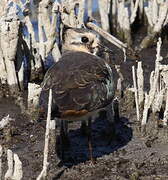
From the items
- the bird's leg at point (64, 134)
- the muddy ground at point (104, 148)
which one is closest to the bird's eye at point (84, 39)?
the muddy ground at point (104, 148)

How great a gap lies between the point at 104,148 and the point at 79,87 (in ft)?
3.64

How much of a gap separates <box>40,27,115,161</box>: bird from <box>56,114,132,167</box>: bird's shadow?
9.1 inches

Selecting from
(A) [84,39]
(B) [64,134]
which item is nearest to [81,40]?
(A) [84,39]

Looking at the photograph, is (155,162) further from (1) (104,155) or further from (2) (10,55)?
(2) (10,55)

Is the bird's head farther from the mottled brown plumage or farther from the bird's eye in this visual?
the mottled brown plumage

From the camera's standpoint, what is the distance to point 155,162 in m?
6.20

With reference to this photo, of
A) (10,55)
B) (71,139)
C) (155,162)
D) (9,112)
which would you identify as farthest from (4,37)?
(155,162)

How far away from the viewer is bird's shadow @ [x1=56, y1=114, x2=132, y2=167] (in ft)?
21.1

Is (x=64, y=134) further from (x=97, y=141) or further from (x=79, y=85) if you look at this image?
(x=79, y=85)

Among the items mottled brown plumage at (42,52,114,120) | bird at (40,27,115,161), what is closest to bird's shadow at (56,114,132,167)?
bird at (40,27,115,161)

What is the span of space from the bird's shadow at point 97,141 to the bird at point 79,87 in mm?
232

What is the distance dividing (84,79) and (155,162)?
1136 millimetres

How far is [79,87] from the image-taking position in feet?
19.1

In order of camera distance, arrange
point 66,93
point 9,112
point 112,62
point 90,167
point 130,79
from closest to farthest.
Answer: point 66,93 → point 90,167 → point 9,112 → point 130,79 → point 112,62
